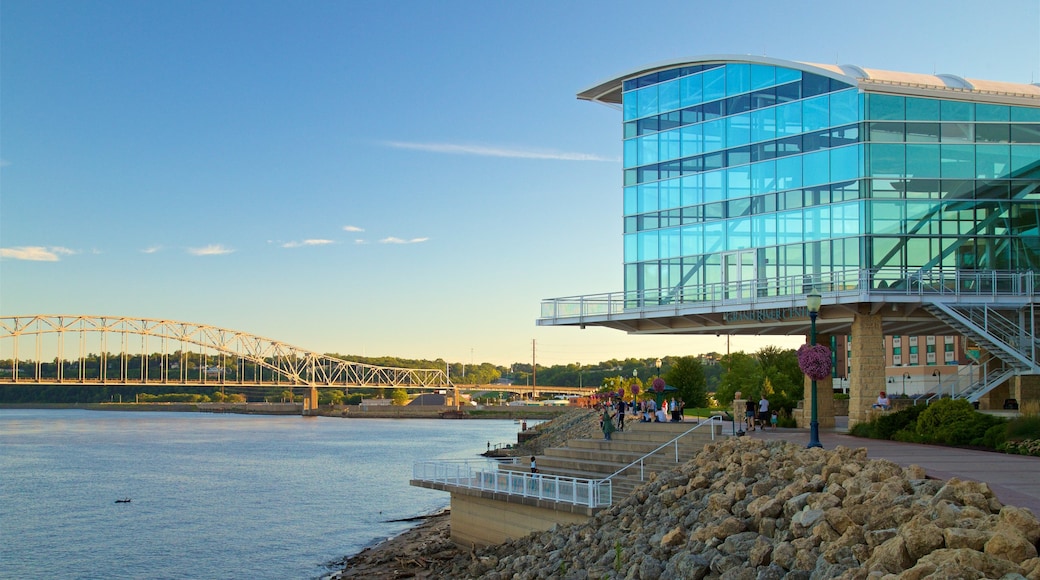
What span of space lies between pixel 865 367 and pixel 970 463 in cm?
1201

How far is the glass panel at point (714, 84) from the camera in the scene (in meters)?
40.1

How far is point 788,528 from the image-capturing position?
50.4 ft

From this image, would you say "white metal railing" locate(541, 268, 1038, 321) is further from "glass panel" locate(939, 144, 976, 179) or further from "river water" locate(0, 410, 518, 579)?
"river water" locate(0, 410, 518, 579)

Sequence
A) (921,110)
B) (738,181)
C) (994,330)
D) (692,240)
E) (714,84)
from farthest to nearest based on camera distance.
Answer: (692,240)
(714,84)
(738,181)
(921,110)
(994,330)

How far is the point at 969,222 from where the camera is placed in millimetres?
36312

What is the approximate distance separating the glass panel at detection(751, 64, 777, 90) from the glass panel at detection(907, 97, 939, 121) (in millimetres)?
5202

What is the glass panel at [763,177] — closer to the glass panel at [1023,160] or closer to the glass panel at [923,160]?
the glass panel at [923,160]

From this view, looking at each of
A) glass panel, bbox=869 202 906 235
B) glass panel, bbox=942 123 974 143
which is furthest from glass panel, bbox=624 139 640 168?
glass panel, bbox=942 123 974 143

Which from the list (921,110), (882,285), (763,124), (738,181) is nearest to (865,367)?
(882,285)

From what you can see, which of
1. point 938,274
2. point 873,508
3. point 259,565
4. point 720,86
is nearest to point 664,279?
point 720,86

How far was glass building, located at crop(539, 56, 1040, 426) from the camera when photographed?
3572 centimetres

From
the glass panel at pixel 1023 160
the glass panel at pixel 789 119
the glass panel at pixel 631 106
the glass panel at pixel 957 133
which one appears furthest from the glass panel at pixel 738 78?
the glass panel at pixel 1023 160

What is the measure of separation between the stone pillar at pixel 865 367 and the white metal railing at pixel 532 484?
12208 mm

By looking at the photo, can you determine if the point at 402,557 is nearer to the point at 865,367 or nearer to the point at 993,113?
the point at 865,367
